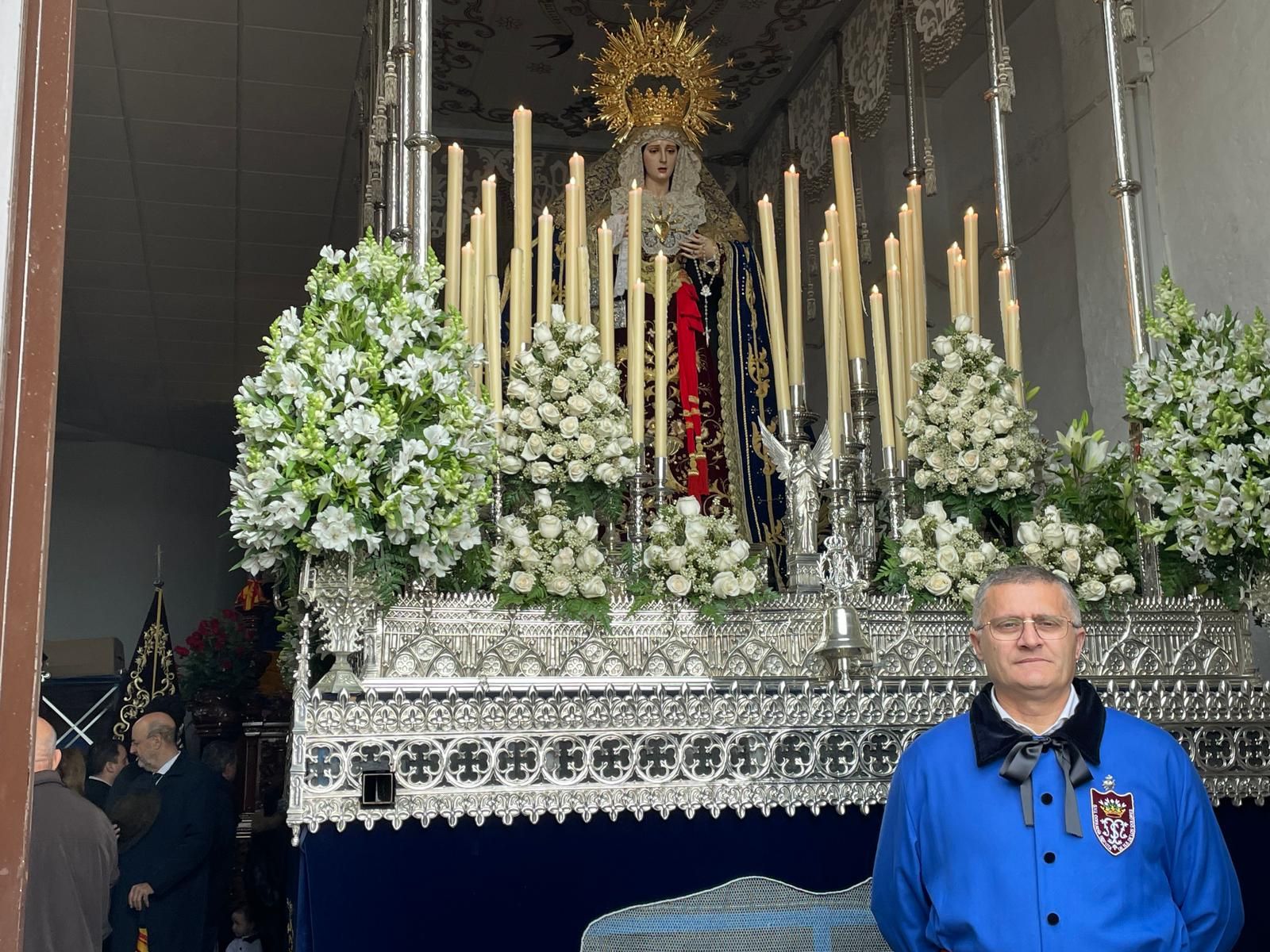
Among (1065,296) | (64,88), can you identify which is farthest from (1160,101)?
(64,88)

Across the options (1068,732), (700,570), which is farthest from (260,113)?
(1068,732)

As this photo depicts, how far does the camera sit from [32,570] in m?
2.02

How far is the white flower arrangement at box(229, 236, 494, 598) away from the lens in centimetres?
288

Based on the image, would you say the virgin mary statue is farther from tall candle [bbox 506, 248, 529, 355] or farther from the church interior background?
tall candle [bbox 506, 248, 529, 355]

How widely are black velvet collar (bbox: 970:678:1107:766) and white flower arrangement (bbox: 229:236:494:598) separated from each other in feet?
3.91

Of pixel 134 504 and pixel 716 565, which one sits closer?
pixel 716 565

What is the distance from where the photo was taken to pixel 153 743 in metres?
5.79

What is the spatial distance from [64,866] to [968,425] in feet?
9.77

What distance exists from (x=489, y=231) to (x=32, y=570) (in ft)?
5.87

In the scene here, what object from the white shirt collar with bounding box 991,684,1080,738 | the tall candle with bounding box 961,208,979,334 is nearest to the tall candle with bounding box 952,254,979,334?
the tall candle with bounding box 961,208,979,334

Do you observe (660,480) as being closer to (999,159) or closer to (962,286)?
(962,286)

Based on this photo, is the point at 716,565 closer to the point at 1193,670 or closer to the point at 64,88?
the point at 1193,670

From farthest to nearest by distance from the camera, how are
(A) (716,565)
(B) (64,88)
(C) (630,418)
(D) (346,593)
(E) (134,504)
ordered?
1. (E) (134,504)
2. (C) (630,418)
3. (A) (716,565)
4. (D) (346,593)
5. (B) (64,88)

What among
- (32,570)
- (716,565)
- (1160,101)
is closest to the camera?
(32,570)
